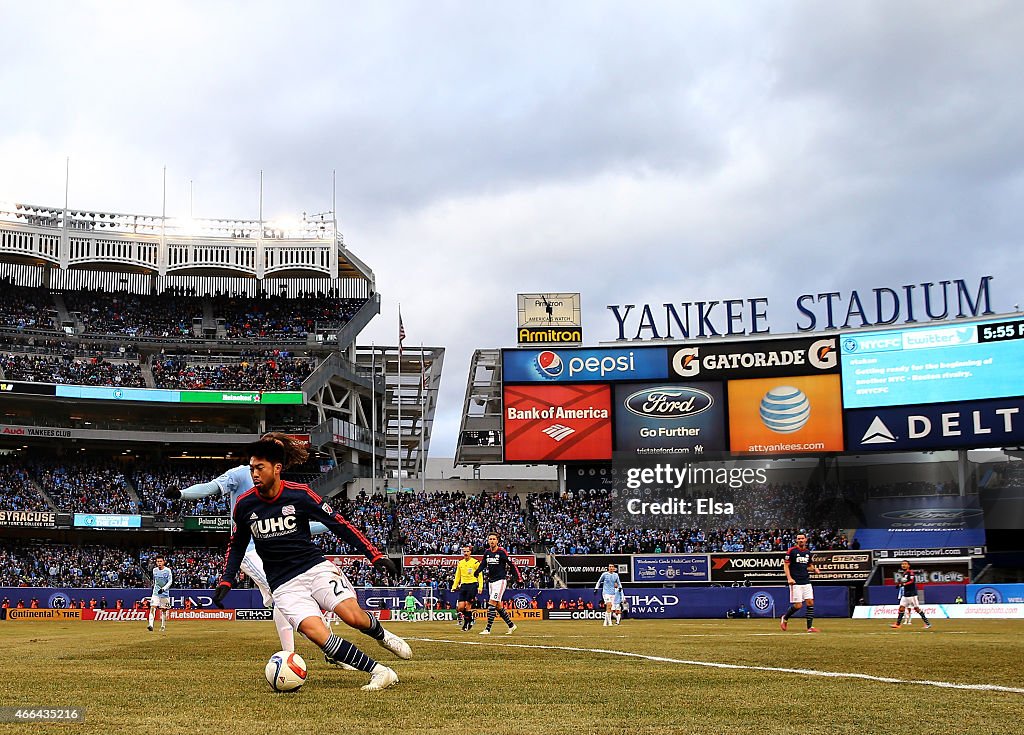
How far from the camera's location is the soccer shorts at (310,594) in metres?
9.50

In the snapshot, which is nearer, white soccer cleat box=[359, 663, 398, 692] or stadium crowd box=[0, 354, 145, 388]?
white soccer cleat box=[359, 663, 398, 692]

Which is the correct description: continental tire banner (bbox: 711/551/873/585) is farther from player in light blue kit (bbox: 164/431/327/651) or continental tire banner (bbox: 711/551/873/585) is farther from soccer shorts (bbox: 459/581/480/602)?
player in light blue kit (bbox: 164/431/327/651)

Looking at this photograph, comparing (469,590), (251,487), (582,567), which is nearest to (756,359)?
(582,567)

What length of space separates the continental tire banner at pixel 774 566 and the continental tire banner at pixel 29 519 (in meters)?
36.5

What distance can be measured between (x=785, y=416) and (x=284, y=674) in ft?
164

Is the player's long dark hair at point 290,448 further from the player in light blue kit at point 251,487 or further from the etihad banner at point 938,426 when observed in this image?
the etihad banner at point 938,426

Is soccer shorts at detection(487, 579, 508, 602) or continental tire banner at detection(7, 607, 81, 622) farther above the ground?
soccer shorts at detection(487, 579, 508, 602)

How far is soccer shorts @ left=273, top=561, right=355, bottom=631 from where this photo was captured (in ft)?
31.2

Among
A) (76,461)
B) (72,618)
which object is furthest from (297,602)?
(76,461)

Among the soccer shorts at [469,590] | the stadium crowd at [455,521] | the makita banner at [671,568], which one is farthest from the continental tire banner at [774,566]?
the soccer shorts at [469,590]

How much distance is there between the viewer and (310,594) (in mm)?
9750

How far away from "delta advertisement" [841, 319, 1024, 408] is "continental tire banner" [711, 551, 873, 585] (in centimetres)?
946

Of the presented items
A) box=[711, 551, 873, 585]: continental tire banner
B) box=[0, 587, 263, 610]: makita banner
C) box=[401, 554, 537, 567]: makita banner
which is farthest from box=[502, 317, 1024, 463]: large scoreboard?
box=[0, 587, 263, 610]: makita banner

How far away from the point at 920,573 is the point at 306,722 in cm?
4867
